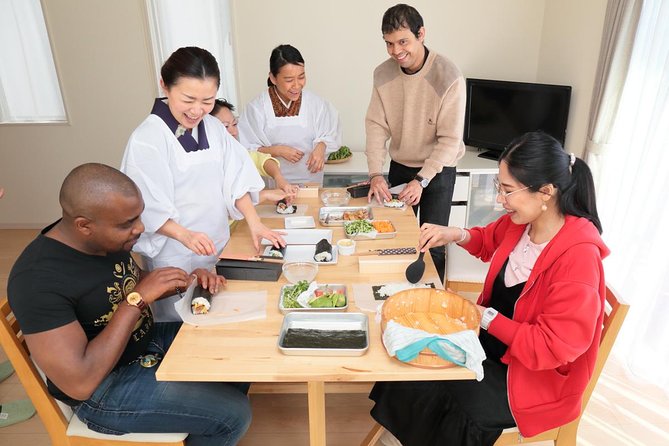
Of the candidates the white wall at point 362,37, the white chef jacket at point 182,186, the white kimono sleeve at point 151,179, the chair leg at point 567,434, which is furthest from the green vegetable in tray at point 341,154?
the chair leg at point 567,434

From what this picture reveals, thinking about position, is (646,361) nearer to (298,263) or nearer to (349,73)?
(298,263)

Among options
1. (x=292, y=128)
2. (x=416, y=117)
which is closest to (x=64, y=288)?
(x=292, y=128)

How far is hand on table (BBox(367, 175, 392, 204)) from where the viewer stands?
2.28 metres

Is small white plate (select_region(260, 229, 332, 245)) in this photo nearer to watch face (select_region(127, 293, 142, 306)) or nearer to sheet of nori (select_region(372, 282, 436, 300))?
sheet of nori (select_region(372, 282, 436, 300))

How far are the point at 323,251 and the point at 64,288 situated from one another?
826 millimetres

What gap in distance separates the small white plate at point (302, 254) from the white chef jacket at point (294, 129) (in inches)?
37.8

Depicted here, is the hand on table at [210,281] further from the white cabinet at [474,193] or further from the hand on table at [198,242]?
the white cabinet at [474,193]

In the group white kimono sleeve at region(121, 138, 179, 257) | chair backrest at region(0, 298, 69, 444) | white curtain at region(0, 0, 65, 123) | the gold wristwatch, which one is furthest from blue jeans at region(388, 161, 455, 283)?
white curtain at region(0, 0, 65, 123)

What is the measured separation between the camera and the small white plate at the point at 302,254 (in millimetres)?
1719

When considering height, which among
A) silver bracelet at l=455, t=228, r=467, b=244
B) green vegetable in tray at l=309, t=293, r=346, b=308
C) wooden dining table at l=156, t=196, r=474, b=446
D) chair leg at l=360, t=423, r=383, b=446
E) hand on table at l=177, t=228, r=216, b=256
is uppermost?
hand on table at l=177, t=228, r=216, b=256

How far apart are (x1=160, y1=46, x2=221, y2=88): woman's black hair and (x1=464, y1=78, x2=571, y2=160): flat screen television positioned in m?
2.49

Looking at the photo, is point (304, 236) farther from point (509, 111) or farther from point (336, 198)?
point (509, 111)

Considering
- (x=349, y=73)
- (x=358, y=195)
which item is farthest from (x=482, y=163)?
(x=358, y=195)

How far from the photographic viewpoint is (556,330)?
1229mm
